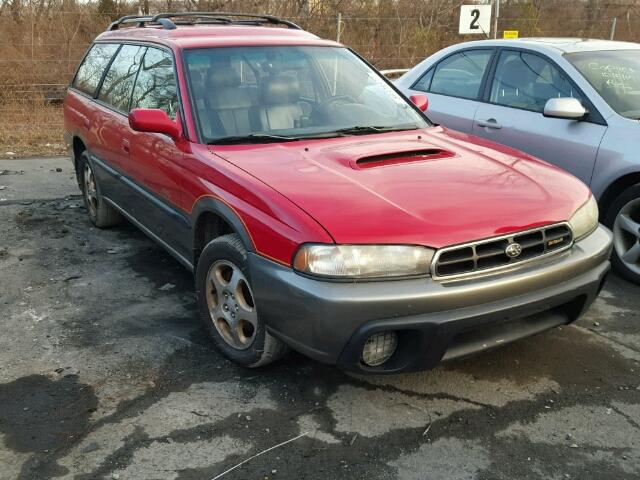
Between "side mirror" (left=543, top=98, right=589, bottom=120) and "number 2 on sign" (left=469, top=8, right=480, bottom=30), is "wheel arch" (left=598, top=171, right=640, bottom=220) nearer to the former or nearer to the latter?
"side mirror" (left=543, top=98, right=589, bottom=120)

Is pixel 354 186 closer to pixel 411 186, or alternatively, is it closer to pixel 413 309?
pixel 411 186

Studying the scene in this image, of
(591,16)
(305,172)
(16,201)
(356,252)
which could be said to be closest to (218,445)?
(356,252)

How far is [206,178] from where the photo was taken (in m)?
3.39

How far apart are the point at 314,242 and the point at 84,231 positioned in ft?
12.4

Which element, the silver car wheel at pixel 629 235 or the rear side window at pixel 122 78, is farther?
the rear side window at pixel 122 78

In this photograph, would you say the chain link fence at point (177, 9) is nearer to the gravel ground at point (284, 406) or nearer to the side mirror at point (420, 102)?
the gravel ground at point (284, 406)

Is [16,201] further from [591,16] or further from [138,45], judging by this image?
[591,16]

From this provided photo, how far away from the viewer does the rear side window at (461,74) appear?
222 inches

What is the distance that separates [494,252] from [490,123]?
111 inches

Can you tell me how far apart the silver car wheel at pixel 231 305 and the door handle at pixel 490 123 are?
291 cm

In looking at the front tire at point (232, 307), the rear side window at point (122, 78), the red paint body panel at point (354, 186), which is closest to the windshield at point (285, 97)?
the red paint body panel at point (354, 186)

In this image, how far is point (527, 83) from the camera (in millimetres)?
5227

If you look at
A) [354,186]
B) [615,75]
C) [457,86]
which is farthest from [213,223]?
[615,75]

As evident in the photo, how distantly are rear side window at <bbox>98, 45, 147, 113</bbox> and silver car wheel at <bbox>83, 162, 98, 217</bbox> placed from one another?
0.79 metres
